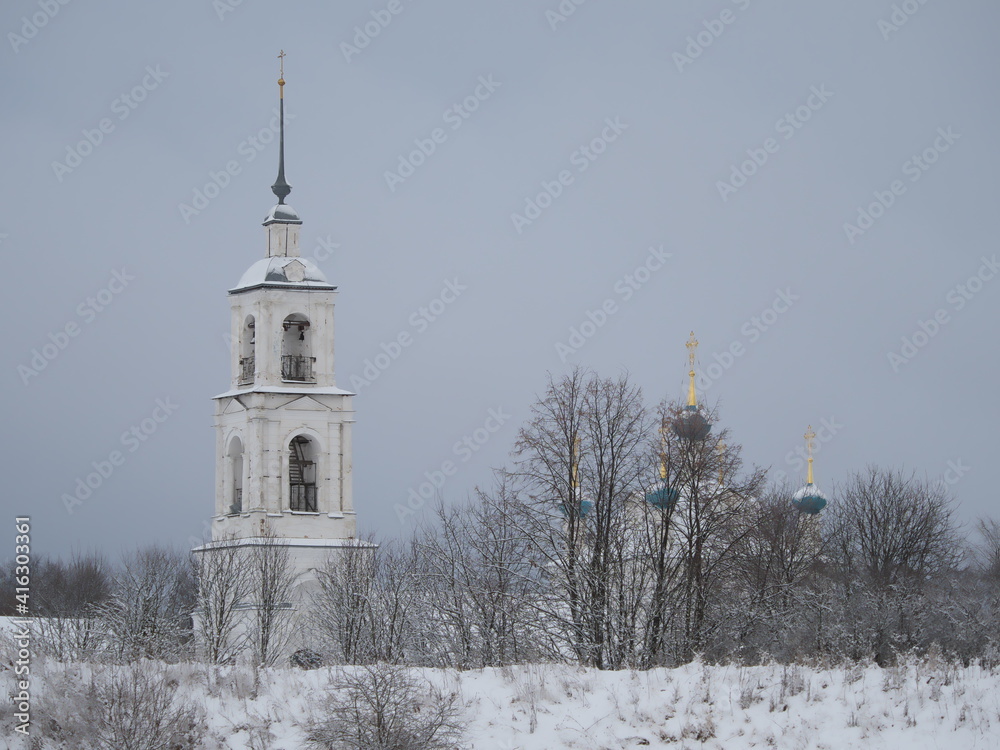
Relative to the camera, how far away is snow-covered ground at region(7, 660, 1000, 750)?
65.7ft

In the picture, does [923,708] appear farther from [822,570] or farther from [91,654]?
[822,570]

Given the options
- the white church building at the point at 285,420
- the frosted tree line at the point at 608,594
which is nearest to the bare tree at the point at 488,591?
the frosted tree line at the point at 608,594

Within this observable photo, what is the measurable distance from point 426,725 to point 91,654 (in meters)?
6.81

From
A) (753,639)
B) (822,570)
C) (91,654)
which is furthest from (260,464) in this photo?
(91,654)

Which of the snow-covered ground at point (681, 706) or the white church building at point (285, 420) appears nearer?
the snow-covered ground at point (681, 706)

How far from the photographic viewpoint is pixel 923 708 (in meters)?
20.2

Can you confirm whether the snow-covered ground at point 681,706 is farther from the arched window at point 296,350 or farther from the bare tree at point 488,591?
the arched window at point 296,350

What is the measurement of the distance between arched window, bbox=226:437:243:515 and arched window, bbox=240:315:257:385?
2.07 meters

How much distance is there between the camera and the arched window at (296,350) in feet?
169

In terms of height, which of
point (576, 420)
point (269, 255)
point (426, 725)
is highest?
point (269, 255)

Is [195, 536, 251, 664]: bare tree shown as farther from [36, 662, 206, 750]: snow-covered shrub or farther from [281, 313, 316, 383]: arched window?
[36, 662, 206, 750]: snow-covered shrub

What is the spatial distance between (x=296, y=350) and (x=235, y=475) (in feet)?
15.2

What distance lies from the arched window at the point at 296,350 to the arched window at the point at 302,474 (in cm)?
203

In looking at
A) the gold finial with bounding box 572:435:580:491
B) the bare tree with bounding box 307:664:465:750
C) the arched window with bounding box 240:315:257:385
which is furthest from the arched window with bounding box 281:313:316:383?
the bare tree with bounding box 307:664:465:750
